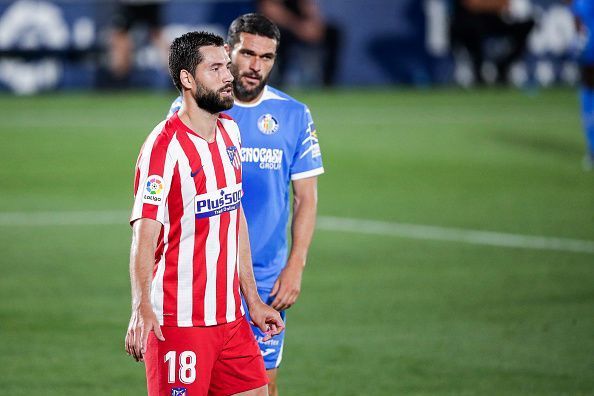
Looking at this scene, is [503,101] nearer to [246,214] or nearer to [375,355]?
[375,355]

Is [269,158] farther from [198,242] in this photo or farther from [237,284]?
[198,242]

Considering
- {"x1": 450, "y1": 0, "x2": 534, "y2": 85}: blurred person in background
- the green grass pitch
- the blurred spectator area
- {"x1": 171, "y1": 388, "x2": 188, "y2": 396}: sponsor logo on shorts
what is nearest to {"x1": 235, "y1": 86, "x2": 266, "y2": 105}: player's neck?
{"x1": 171, "y1": 388, "x2": 188, "y2": 396}: sponsor logo on shorts

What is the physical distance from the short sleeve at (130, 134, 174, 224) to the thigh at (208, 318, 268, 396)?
0.62 metres

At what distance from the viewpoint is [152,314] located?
4.95 m

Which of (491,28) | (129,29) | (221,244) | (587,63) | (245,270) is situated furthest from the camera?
(491,28)

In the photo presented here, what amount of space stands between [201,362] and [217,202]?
0.68 metres

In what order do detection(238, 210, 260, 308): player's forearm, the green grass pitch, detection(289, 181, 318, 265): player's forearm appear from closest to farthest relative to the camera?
detection(238, 210, 260, 308): player's forearm → detection(289, 181, 318, 265): player's forearm → the green grass pitch

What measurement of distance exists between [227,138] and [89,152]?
15003mm

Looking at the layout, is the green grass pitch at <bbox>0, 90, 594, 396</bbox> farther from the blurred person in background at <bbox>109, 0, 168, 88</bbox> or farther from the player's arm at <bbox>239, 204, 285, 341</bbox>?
the blurred person in background at <bbox>109, 0, 168, 88</bbox>

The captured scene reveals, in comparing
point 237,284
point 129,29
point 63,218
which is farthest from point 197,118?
point 129,29

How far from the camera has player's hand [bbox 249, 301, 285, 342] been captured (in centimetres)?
555

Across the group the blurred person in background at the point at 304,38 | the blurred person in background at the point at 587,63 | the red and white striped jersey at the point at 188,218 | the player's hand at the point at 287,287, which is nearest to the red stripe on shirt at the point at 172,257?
the red and white striped jersey at the point at 188,218

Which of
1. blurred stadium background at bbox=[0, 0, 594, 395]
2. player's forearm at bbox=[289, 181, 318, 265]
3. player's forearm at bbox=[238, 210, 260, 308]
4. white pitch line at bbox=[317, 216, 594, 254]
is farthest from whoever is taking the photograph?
white pitch line at bbox=[317, 216, 594, 254]

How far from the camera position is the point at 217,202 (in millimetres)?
5195
